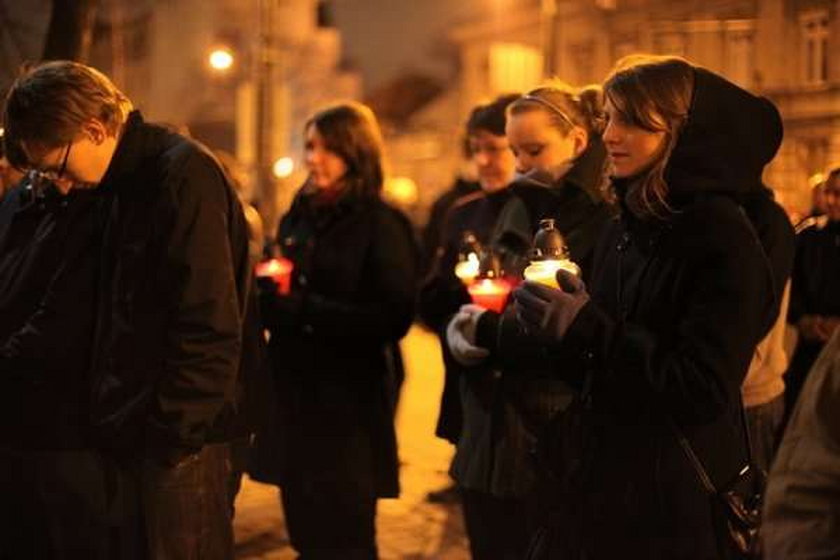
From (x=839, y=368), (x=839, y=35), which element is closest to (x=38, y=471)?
(x=839, y=368)

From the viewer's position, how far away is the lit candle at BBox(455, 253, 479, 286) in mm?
4059

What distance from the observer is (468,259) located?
4176mm

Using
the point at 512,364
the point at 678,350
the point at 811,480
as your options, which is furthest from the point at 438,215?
the point at 811,480

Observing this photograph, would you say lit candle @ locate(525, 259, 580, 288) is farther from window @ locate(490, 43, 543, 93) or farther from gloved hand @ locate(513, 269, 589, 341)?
window @ locate(490, 43, 543, 93)

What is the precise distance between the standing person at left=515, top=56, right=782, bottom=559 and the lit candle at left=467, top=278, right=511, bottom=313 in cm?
83

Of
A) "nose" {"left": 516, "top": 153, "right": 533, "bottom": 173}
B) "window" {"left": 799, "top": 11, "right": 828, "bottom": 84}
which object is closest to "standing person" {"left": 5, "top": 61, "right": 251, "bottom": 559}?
"nose" {"left": 516, "top": 153, "right": 533, "bottom": 173}

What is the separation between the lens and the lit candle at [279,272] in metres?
4.66

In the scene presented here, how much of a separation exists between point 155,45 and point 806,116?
725 centimetres

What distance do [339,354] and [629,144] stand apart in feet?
6.80

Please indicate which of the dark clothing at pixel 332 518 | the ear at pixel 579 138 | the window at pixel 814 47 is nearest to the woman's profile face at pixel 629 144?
the ear at pixel 579 138

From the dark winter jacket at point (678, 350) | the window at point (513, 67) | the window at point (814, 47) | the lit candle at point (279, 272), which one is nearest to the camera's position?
the dark winter jacket at point (678, 350)

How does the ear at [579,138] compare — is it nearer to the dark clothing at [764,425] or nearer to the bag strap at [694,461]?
the dark clothing at [764,425]

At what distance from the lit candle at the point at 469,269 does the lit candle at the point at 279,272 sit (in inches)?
33.1

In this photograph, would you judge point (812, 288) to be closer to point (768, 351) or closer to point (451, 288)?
point (768, 351)
